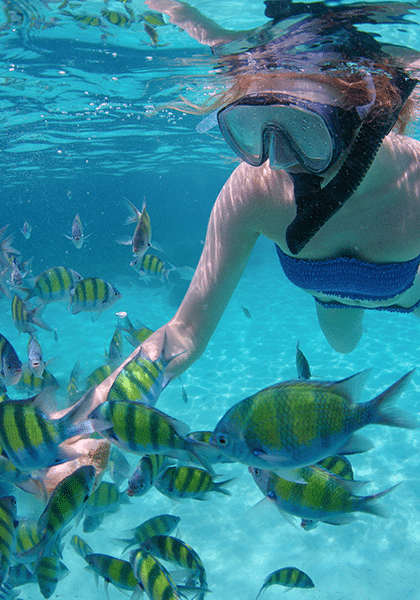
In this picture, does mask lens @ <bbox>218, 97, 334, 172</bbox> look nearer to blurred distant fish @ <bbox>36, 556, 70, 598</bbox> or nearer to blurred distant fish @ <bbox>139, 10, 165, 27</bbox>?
blurred distant fish @ <bbox>36, 556, 70, 598</bbox>

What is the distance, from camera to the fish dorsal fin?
163cm

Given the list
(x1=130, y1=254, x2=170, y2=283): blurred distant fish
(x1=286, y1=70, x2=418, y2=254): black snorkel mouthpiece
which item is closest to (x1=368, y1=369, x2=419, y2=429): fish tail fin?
(x1=286, y1=70, x2=418, y2=254): black snorkel mouthpiece

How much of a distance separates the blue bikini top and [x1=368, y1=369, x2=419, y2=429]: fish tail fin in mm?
1546

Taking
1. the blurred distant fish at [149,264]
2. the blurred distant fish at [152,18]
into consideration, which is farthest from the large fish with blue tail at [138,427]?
the blurred distant fish at [152,18]

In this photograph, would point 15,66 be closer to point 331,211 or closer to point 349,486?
point 331,211

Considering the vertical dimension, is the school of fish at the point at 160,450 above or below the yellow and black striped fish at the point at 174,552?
above

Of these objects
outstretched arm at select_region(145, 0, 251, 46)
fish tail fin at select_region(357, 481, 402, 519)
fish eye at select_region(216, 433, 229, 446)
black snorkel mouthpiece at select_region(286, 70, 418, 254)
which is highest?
outstretched arm at select_region(145, 0, 251, 46)

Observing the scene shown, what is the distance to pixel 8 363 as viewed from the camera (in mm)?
3209

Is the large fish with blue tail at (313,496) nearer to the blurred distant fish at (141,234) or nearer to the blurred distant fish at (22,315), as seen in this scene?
the blurred distant fish at (22,315)

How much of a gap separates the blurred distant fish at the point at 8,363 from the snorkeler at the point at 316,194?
1382 mm

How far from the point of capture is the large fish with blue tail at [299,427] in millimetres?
1614

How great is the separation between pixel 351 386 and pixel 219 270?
143 cm

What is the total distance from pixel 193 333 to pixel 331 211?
4.49 ft

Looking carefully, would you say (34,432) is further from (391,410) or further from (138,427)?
(391,410)
